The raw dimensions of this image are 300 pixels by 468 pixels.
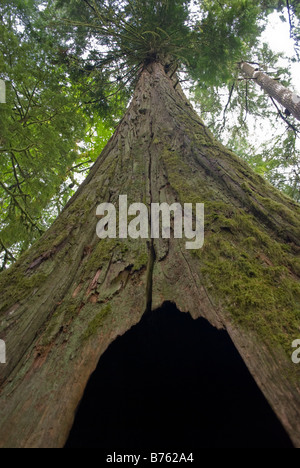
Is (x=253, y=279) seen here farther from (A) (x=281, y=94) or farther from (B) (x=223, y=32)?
(A) (x=281, y=94)

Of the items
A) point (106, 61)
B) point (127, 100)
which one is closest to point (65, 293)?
point (106, 61)

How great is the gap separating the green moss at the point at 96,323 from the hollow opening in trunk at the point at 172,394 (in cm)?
11

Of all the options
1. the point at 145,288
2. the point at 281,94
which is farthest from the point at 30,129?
the point at 281,94

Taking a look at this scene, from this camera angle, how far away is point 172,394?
4.66ft

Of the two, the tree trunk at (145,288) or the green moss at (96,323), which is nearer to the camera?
the tree trunk at (145,288)

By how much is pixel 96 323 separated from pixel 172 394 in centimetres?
65

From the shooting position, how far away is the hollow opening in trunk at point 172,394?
1202 millimetres
